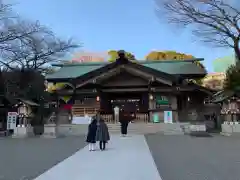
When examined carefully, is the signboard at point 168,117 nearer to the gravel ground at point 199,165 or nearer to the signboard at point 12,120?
the signboard at point 12,120

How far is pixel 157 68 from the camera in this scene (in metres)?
31.0

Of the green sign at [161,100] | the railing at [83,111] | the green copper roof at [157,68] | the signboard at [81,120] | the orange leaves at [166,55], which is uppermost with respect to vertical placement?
the orange leaves at [166,55]

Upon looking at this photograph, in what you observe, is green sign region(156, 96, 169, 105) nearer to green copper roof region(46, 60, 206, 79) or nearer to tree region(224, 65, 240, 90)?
green copper roof region(46, 60, 206, 79)

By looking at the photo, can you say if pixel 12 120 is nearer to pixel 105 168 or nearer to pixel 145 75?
pixel 145 75

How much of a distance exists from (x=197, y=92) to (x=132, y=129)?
29.0 ft

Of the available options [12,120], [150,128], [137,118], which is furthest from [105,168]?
[137,118]

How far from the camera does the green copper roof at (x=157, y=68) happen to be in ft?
94.1

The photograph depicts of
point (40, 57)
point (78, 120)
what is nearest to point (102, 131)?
point (78, 120)

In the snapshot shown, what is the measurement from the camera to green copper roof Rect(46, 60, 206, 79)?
28.7m

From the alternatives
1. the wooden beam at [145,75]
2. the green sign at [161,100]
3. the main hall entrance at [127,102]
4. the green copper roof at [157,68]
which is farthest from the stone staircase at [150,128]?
the green copper roof at [157,68]

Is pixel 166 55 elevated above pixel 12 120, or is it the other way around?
pixel 166 55

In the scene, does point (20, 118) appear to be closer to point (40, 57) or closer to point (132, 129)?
point (132, 129)

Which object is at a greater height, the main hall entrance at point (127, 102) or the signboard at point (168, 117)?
the main hall entrance at point (127, 102)

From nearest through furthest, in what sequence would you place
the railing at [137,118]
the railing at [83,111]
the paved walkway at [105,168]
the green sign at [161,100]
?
the paved walkway at [105,168]
the railing at [137,118]
the green sign at [161,100]
the railing at [83,111]
